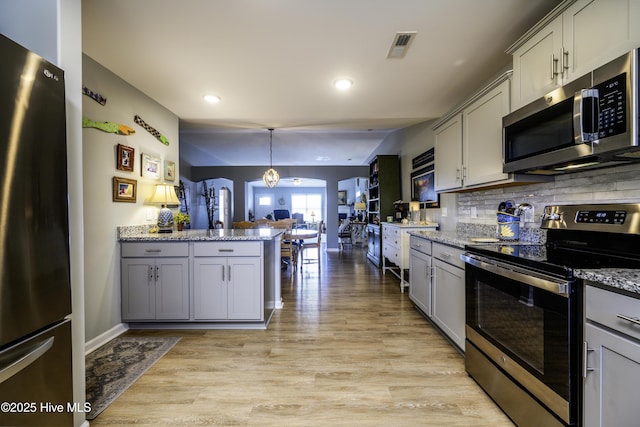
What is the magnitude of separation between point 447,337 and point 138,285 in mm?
2867

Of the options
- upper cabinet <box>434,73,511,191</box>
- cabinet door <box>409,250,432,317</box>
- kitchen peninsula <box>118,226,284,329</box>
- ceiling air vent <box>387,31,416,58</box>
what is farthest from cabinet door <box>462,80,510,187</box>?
kitchen peninsula <box>118,226,284,329</box>

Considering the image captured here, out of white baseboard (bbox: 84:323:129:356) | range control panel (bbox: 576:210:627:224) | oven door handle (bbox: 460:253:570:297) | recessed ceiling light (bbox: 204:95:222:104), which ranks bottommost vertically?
white baseboard (bbox: 84:323:129:356)

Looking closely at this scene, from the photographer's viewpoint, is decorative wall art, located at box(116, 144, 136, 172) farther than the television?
No

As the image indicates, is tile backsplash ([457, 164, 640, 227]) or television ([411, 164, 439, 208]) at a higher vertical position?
television ([411, 164, 439, 208])

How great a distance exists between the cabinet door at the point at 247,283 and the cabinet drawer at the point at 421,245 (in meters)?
1.59

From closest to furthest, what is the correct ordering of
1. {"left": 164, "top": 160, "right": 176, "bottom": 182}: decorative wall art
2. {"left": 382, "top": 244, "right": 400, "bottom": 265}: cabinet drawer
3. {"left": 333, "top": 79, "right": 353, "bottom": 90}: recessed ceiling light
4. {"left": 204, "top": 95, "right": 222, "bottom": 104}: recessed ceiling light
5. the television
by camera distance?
1. {"left": 333, "top": 79, "right": 353, "bottom": 90}: recessed ceiling light
2. {"left": 204, "top": 95, "right": 222, "bottom": 104}: recessed ceiling light
3. {"left": 164, "top": 160, "right": 176, "bottom": 182}: decorative wall art
4. the television
5. {"left": 382, "top": 244, "right": 400, "bottom": 265}: cabinet drawer

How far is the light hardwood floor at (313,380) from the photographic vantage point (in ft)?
5.06

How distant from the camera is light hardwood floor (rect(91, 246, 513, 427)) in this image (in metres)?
1.54

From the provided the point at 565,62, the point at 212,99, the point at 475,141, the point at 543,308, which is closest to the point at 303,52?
the point at 212,99

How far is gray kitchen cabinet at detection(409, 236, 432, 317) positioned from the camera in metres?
2.61

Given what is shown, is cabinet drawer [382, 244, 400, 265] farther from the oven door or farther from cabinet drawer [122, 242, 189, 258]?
cabinet drawer [122, 242, 189, 258]

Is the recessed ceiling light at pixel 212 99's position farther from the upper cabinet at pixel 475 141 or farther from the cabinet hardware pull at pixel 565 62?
the cabinet hardware pull at pixel 565 62

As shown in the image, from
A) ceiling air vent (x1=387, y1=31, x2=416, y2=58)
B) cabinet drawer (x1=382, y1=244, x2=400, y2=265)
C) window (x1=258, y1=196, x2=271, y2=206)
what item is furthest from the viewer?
window (x1=258, y1=196, x2=271, y2=206)

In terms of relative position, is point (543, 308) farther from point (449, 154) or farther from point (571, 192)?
point (449, 154)
